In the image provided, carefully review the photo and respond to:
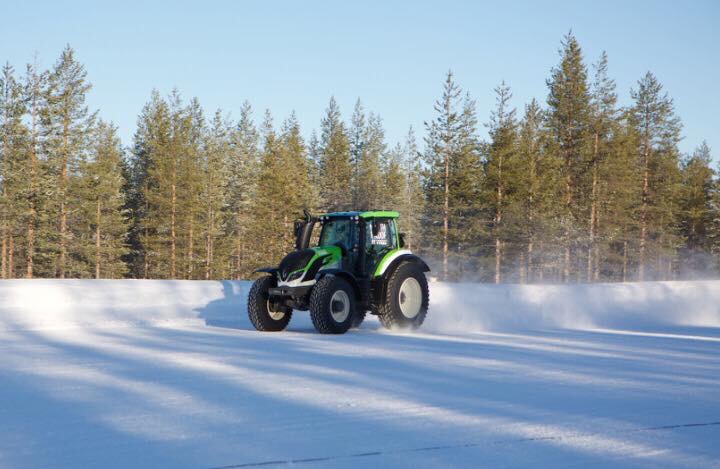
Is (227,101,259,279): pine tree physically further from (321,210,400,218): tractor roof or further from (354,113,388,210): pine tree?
(321,210,400,218): tractor roof

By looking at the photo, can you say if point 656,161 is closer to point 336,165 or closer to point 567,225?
point 567,225

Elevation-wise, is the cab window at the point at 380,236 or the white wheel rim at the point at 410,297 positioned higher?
the cab window at the point at 380,236

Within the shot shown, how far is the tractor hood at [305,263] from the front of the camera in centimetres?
1246

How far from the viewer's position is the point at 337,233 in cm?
1322

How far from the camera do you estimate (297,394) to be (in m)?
6.96

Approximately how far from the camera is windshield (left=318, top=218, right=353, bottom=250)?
1307 cm

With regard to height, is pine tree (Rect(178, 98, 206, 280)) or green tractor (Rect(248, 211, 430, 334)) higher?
pine tree (Rect(178, 98, 206, 280))

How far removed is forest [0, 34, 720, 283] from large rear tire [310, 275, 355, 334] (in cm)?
3044

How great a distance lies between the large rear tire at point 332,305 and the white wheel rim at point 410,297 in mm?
1193

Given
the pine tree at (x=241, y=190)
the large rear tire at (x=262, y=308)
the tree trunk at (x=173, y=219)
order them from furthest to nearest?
the pine tree at (x=241, y=190), the tree trunk at (x=173, y=219), the large rear tire at (x=262, y=308)

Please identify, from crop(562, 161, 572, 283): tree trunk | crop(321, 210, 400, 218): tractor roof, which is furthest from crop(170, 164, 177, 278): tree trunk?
crop(321, 210, 400, 218): tractor roof

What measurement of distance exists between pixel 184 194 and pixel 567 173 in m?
25.0

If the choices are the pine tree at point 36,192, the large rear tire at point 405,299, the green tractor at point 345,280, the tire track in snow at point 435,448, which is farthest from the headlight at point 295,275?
the pine tree at point 36,192

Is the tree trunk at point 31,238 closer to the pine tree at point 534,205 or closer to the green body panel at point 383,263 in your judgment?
the pine tree at point 534,205
